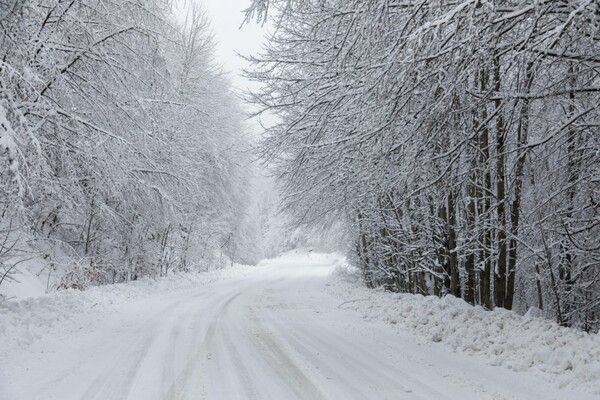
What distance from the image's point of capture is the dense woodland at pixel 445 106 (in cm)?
526

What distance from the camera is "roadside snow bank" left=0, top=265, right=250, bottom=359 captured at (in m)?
7.15

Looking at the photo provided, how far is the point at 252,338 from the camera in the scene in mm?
8305

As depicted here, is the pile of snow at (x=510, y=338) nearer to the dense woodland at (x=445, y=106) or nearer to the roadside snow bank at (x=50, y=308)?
the dense woodland at (x=445, y=106)

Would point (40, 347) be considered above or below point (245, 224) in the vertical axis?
below

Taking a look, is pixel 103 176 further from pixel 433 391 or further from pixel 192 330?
pixel 433 391

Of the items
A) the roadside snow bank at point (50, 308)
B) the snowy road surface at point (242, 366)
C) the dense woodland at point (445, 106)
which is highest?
the dense woodland at point (445, 106)

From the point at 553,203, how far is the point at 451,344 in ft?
10.6

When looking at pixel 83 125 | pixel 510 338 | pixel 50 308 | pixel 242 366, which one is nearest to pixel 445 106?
pixel 510 338

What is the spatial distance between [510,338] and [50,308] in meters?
8.31

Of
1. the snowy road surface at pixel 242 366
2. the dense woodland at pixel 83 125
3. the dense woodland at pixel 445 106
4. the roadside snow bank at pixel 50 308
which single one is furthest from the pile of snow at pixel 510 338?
the roadside snow bank at pixel 50 308

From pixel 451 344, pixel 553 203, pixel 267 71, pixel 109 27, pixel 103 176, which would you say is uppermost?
pixel 109 27

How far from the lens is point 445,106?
5.71 meters

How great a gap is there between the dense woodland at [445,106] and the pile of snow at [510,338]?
0.95 meters

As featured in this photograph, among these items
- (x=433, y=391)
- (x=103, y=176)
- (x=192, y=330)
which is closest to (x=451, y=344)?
(x=433, y=391)
